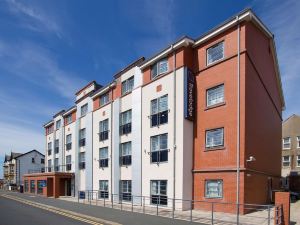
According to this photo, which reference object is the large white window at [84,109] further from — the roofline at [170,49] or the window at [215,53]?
the window at [215,53]

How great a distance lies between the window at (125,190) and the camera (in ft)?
86.9

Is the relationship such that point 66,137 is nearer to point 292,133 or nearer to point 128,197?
point 128,197

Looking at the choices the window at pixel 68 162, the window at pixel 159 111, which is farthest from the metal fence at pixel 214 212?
the window at pixel 68 162

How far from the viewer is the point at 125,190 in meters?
27.1

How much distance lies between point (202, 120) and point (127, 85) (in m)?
9.19

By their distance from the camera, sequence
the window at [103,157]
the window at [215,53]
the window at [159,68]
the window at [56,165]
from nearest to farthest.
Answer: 1. the window at [215,53]
2. the window at [159,68]
3. the window at [103,157]
4. the window at [56,165]

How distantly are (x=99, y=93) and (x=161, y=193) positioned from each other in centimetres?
1369

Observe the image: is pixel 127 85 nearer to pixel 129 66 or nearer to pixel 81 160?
pixel 129 66

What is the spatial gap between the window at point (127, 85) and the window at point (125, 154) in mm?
4240

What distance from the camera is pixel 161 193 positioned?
2211 cm

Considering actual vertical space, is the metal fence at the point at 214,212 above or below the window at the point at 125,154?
below

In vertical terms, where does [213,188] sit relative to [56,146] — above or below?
below

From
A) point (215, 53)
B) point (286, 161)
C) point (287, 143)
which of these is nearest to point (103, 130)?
point (215, 53)

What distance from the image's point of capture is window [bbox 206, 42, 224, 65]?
66.5ft
